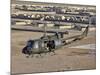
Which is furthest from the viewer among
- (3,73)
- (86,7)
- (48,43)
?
(86,7)

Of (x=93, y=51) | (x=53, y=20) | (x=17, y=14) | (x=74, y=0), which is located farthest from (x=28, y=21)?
(x=93, y=51)

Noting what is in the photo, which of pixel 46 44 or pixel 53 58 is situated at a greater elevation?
pixel 46 44

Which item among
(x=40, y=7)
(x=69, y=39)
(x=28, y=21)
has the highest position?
(x=40, y=7)

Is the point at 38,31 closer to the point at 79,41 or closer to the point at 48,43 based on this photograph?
the point at 48,43

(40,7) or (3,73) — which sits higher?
(40,7)
